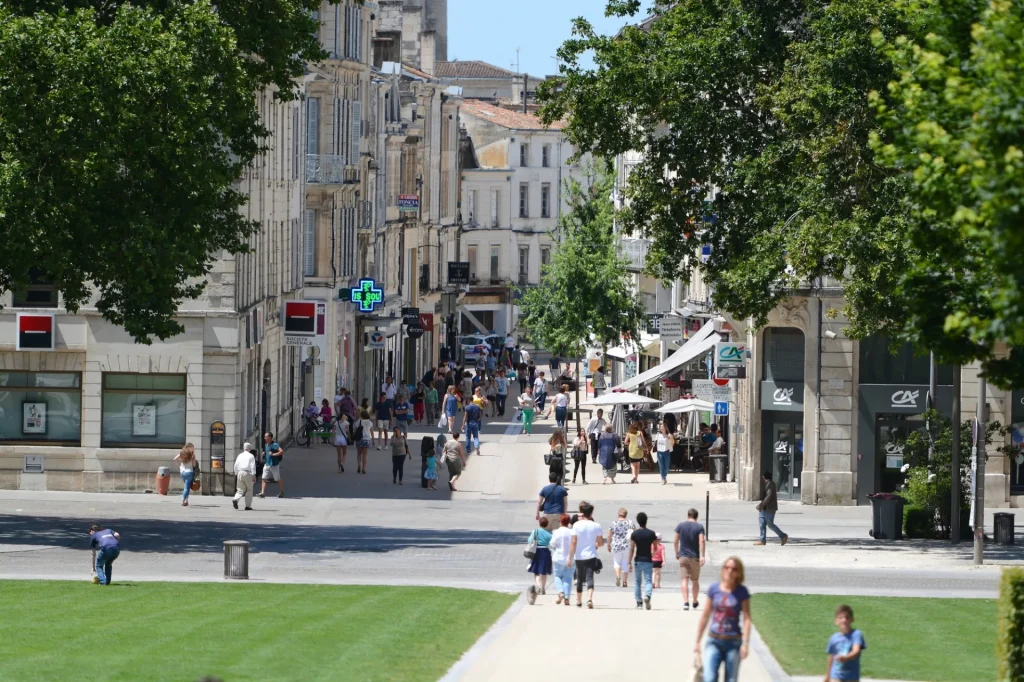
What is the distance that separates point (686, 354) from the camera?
164 ft

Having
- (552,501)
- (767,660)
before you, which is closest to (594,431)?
(552,501)

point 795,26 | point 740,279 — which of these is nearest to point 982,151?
point 740,279

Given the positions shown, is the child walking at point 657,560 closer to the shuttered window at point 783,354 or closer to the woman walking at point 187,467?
the woman walking at point 187,467

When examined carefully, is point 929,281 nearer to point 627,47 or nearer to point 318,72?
point 627,47

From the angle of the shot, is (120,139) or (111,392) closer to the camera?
(120,139)

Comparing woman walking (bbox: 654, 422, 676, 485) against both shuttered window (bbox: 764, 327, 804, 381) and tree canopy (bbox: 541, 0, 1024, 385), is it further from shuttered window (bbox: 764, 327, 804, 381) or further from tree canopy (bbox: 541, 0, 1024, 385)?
tree canopy (bbox: 541, 0, 1024, 385)

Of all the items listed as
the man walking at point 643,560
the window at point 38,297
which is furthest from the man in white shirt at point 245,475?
the man walking at point 643,560

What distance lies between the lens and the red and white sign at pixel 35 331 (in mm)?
38812

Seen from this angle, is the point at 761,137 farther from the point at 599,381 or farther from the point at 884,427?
the point at 599,381

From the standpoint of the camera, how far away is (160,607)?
21594 mm

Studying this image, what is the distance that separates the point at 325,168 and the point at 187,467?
67.3 feet

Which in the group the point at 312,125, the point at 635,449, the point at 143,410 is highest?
the point at 312,125

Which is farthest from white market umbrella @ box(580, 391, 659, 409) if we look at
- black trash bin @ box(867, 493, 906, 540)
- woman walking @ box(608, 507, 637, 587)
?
woman walking @ box(608, 507, 637, 587)

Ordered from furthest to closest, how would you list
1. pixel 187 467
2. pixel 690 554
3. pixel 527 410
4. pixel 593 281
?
1. pixel 593 281
2. pixel 527 410
3. pixel 187 467
4. pixel 690 554
